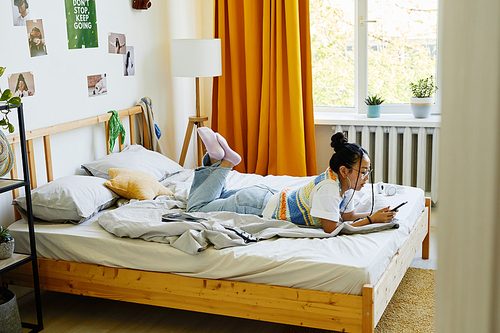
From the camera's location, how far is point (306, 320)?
6.22 ft

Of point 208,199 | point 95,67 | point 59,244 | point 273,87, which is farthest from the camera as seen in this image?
point 273,87

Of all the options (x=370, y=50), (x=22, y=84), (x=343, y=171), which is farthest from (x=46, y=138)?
(x=370, y=50)

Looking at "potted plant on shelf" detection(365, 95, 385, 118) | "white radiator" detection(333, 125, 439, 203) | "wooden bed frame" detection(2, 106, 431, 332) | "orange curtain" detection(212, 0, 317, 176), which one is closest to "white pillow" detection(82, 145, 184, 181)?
"wooden bed frame" detection(2, 106, 431, 332)

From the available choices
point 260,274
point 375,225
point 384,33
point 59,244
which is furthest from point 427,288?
point 384,33

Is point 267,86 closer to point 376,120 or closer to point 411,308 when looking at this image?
point 376,120

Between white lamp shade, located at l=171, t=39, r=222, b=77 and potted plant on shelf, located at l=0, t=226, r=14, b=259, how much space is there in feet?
5.93

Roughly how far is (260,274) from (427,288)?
113 centimetres

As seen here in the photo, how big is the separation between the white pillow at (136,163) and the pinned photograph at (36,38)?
0.70 metres

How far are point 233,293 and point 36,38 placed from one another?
1.76 meters

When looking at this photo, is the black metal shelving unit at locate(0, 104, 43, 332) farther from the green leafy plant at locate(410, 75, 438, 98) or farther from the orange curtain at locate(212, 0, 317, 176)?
the green leafy plant at locate(410, 75, 438, 98)

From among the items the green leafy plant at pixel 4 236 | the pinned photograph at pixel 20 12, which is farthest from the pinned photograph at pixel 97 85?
the green leafy plant at pixel 4 236

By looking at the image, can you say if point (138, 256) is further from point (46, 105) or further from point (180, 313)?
point (46, 105)

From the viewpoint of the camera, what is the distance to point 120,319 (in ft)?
7.79

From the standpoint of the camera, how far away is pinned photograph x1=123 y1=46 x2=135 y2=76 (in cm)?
341
